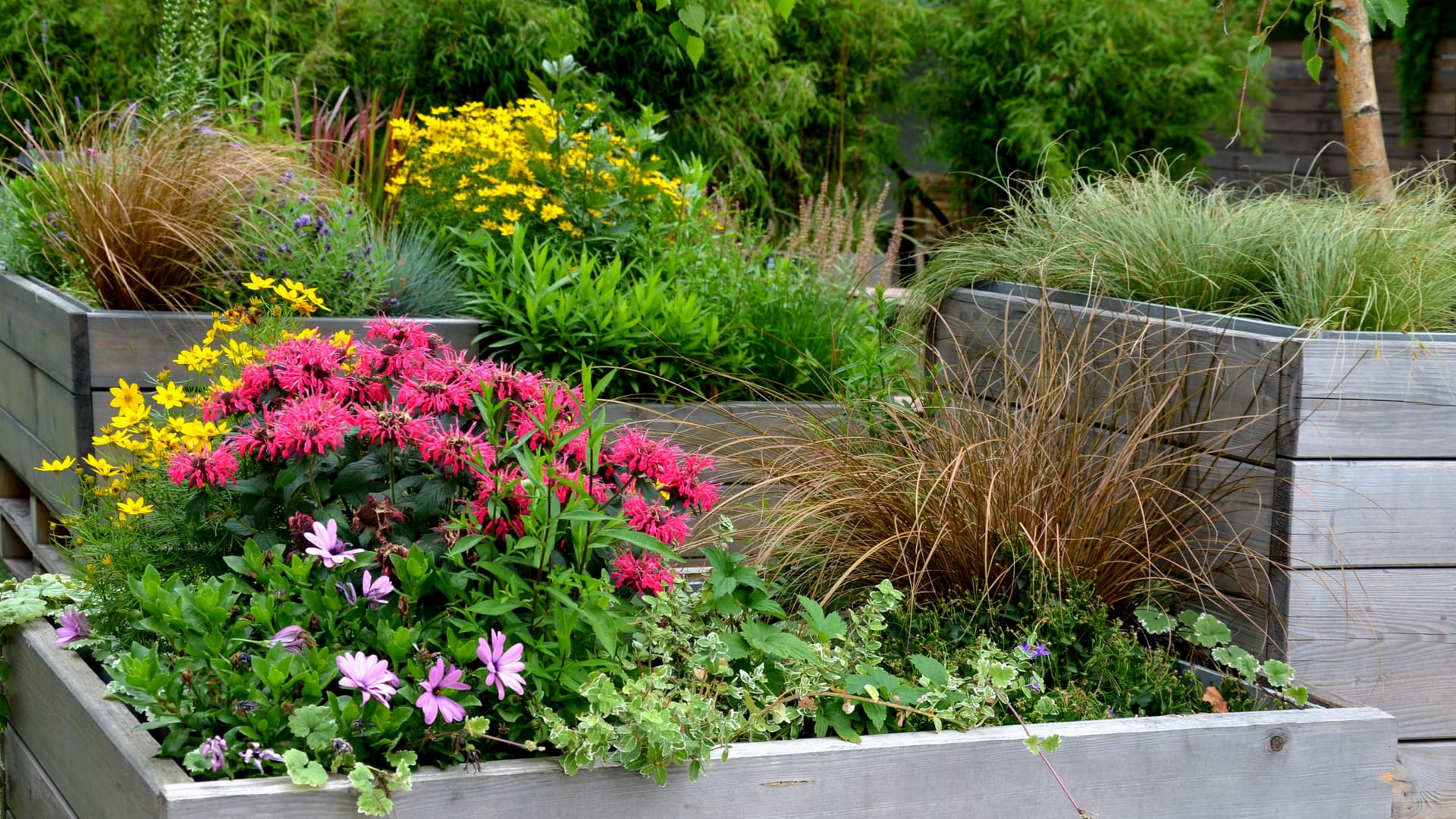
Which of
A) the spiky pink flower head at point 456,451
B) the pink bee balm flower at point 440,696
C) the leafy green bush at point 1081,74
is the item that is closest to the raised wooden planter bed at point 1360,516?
the spiky pink flower head at point 456,451

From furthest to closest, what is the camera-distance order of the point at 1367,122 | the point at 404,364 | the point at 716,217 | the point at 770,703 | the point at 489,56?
the point at 489,56
the point at 716,217
the point at 1367,122
the point at 404,364
the point at 770,703

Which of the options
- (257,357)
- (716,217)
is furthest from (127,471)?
(716,217)

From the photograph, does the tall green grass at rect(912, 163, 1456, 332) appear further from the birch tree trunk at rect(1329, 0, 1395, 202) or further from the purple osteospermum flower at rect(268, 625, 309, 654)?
the purple osteospermum flower at rect(268, 625, 309, 654)

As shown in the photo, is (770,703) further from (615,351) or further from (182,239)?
(182,239)

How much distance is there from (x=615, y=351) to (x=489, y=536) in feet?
4.77

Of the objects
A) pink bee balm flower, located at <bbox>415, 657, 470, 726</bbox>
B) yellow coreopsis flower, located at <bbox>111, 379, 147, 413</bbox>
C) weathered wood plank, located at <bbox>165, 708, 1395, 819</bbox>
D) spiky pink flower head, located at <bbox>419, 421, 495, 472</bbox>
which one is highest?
spiky pink flower head, located at <bbox>419, 421, 495, 472</bbox>

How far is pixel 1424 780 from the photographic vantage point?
242 cm

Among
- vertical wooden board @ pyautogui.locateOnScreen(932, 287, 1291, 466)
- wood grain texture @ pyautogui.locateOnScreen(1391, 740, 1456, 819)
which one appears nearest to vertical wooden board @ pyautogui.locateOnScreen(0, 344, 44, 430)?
vertical wooden board @ pyautogui.locateOnScreen(932, 287, 1291, 466)

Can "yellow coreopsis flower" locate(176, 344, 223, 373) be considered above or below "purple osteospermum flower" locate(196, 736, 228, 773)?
above

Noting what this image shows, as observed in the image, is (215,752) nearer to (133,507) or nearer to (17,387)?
(133,507)

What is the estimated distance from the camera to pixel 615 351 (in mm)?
3201

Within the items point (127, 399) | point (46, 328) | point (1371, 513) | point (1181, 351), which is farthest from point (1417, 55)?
point (127, 399)

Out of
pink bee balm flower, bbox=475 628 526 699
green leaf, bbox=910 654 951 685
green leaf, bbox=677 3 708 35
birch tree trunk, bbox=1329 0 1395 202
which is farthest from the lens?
birch tree trunk, bbox=1329 0 1395 202

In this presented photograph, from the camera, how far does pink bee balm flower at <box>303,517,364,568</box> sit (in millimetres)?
1747
